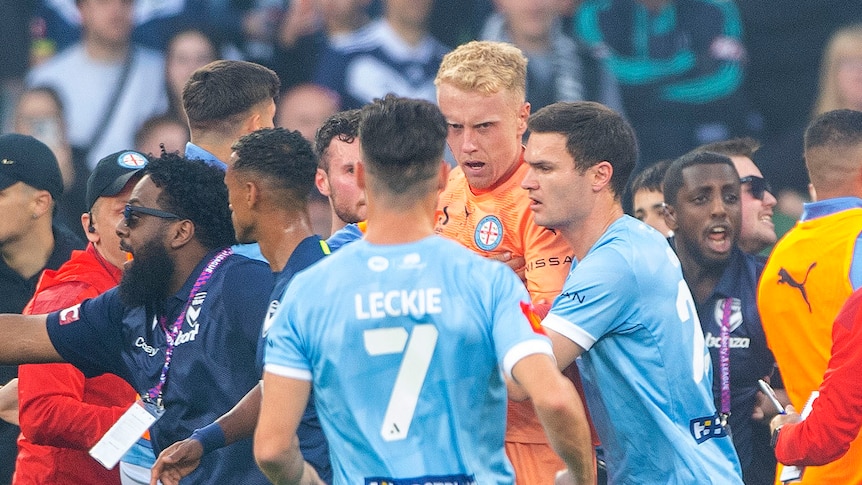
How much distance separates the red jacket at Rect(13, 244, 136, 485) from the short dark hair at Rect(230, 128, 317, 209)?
1.35 meters

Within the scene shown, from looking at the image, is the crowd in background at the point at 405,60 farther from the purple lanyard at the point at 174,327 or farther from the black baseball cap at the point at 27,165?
the purple lanyard at the point at 174,327

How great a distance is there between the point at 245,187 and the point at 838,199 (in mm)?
3177

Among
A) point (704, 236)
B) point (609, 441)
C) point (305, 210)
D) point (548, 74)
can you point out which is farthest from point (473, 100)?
point (548, 74)

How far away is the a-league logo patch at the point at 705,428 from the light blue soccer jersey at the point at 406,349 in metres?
1.10

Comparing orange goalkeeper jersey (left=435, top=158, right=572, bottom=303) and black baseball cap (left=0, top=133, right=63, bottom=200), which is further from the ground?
orange goalkeeper jersey (left=435, top=158, right=572, bottom=303)

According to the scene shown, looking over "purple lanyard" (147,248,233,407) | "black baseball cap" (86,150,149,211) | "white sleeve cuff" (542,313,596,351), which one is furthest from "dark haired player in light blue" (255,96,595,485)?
"black baseball cap" (86,150,149,211)

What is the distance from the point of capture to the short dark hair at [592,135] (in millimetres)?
4480

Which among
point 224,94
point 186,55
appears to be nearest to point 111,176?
point 224,94

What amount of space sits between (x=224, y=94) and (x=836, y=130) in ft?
9.96

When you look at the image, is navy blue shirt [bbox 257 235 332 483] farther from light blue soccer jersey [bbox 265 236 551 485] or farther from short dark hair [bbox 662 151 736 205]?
short dark hair [bbox 662 151 736 205]

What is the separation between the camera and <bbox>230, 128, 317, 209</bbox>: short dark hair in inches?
175

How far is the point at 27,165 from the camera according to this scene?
21.5 feet

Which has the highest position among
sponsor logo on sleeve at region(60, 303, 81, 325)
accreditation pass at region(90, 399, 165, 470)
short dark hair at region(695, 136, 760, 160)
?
short dark hair at region(695, 136, 760, 160)

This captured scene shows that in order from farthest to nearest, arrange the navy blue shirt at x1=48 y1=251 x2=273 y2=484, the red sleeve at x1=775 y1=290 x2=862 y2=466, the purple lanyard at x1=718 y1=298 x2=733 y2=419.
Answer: the purple lanyard at x1=718 y1=298 x2=733 y2=419 < the red sleeve at x1=775 y1=290 x2=862 y2=466 < the navy blue shirt at x1=48 y1=251 x2=273 y2=484
